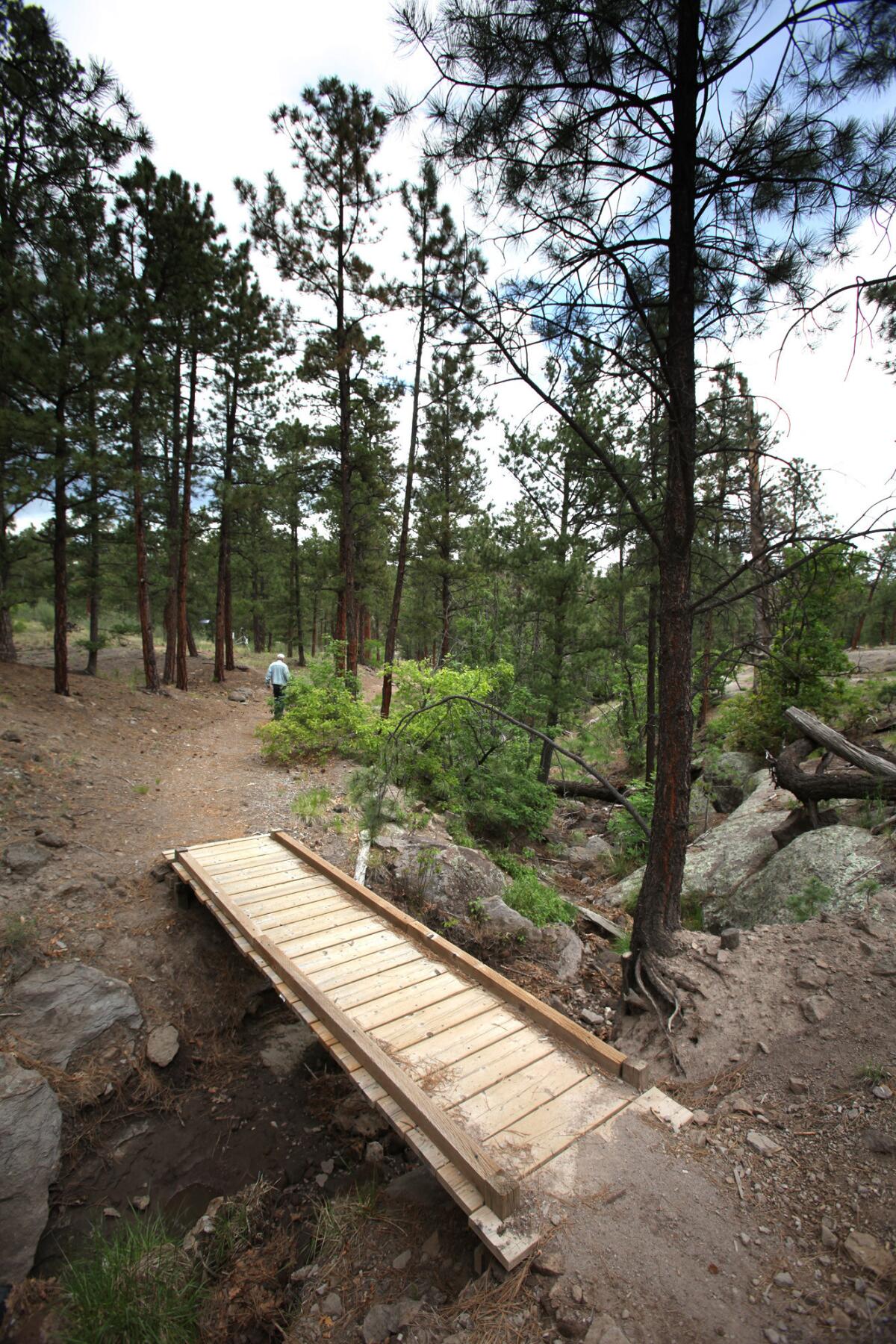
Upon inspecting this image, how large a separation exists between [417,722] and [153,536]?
1205cm

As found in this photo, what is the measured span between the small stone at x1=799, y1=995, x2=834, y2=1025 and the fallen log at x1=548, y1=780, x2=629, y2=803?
9.67 meters

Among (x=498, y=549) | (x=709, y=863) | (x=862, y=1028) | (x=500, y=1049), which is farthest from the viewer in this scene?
(x=498, y=549)

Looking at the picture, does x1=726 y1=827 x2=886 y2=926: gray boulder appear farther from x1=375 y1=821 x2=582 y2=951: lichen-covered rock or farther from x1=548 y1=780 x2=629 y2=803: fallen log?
x1=548 y1=780 x2=629 y2=803: fallen log

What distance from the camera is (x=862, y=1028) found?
331cm

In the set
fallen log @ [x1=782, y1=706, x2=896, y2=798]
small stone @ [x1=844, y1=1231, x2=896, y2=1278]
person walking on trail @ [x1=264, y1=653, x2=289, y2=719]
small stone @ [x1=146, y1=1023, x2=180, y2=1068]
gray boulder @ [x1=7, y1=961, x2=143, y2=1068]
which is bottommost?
small stone @ [x1=146, y1=1023, x2=180, y2=1068]

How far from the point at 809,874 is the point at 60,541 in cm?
1254

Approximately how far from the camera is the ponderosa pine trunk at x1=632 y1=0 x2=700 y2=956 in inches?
152

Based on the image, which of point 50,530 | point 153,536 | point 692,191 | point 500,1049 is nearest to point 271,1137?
point 500,1049

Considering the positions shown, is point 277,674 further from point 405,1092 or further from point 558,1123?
point 558,1123

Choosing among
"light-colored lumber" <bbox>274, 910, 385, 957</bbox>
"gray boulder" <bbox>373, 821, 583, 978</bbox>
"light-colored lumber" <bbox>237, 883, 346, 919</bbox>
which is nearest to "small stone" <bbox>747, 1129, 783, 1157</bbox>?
"gray boulder" <bbox>373, 821, 583, 978</bbox>

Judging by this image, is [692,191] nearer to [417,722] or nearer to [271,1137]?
[417,722]

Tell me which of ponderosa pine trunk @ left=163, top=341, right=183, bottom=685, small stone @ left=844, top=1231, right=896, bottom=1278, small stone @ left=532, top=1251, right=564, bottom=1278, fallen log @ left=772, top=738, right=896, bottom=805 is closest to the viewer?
small stone @ left=844, top=1231, right=896, bottom=1278

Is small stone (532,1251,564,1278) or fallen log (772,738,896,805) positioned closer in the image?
small stone (532,1251,564,1278)

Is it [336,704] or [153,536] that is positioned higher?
[153,536]
